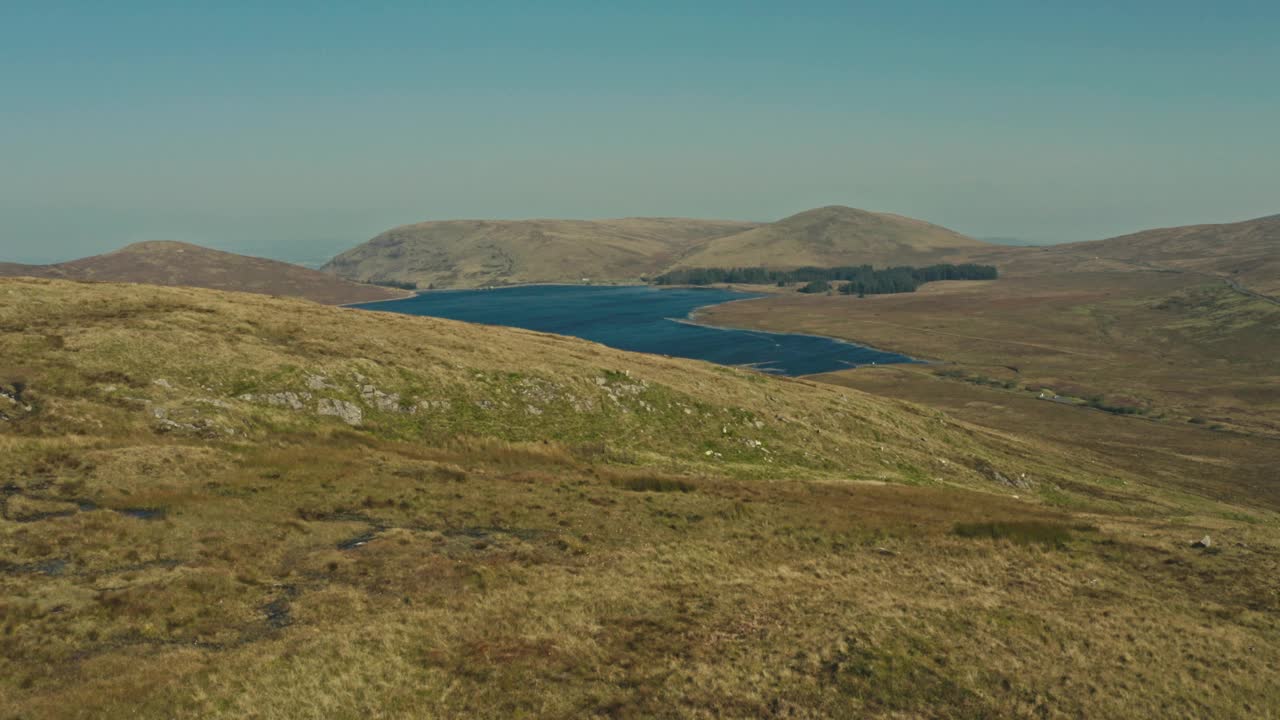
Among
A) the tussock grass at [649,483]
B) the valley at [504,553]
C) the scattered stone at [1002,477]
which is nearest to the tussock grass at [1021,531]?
the valley at [504,553]

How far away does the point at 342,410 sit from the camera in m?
43.6

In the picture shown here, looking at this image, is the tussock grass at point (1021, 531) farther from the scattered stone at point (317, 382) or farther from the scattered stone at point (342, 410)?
the scattered stone at point (317, 382)

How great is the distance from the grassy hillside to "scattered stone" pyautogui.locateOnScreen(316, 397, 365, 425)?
177mm

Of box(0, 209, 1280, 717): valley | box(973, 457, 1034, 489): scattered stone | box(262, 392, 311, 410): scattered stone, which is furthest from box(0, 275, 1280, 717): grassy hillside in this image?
box(973, 457, 1034, 489): scattered stone

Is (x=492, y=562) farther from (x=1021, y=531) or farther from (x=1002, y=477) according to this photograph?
(x=1002, y=477)

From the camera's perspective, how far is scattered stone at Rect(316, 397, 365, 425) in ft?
141

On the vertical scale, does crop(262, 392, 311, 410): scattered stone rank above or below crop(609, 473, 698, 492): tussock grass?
above

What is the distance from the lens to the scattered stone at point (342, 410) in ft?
141

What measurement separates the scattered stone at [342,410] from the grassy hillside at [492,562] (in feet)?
A: 0.58

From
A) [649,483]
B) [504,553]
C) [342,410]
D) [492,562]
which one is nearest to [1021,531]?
[649,483]

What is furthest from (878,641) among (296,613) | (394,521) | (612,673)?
(394,521)

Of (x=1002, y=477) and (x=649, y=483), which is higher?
(x=649, y=483)

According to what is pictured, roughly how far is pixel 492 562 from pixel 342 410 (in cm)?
2270

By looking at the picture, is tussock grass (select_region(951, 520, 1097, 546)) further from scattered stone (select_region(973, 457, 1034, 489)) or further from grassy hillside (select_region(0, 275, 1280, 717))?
scattered stone (select_region(973, 457, 1034, 489))
